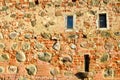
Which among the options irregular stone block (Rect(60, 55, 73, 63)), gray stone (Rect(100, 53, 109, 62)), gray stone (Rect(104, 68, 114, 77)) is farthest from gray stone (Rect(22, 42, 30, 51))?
gray stone (Rect(104, 68, 114, 77))

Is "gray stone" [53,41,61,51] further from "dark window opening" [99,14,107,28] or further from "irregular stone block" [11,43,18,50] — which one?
"dark window opening" [99,14,107,28]

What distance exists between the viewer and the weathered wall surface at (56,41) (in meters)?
10.2

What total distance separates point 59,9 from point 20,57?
189 centimetres

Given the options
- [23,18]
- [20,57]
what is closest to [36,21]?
[23,18]

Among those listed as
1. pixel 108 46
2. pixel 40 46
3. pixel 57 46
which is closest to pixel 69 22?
pixel 57 46

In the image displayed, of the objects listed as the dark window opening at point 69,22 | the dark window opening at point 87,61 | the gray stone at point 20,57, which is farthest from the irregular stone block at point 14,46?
the dark window opening at point 87,61

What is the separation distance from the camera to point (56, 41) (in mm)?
10469

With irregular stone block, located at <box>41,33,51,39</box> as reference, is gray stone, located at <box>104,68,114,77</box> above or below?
below

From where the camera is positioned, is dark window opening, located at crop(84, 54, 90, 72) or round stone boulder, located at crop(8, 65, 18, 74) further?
round stone boulder, located at crop(8, 65, 18, 74)

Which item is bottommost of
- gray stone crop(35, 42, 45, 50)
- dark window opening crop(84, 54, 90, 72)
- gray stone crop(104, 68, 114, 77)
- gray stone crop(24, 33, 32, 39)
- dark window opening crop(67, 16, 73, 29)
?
gray stone crop(104, 68, 114, 77)

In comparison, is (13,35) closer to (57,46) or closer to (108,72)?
(57,46)

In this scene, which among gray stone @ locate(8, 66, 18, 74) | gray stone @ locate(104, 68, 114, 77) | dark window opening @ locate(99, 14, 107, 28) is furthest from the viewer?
gray stone @ locate(8, 66, 18, 74)

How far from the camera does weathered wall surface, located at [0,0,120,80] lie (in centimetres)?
1019

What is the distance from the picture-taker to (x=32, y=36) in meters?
10.6
